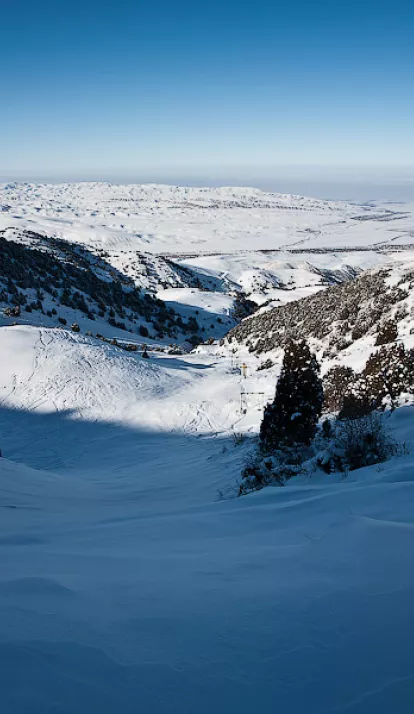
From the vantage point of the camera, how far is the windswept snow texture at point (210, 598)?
221cm

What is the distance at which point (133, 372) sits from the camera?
18.8 meters

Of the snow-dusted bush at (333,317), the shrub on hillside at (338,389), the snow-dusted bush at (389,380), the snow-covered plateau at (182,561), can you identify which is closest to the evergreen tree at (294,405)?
the snow-covered plateau at (182,561)

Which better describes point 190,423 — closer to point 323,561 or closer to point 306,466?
point 306,466

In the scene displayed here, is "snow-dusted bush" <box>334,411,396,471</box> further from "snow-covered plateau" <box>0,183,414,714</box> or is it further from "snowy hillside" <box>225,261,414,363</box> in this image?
"snowy hillside" <box>225,261,414,363</box>

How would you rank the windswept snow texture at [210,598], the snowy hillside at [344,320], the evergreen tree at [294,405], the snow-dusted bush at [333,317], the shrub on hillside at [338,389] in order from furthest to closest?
the snow-dusted bush at [333,317] < the snowy hillside at [344,320] < the shrub on hillside at [338,389] < the evergreen tree at [294,405] < the windswept snow texture at [210,598]

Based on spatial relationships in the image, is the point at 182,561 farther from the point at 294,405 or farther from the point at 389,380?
the point at 389,380

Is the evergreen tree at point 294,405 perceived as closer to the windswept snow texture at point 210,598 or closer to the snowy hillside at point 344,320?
the windswept snow texture at point 210,598

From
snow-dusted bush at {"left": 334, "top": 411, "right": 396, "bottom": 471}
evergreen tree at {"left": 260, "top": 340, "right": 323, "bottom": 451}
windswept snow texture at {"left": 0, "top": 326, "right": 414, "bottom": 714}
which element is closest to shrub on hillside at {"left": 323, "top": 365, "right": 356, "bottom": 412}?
evergreen tree at {"left": 260, "top": 340, "right": 323, "bottom": 451}

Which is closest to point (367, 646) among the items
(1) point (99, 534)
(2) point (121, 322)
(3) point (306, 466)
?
(1) point (99, 534)

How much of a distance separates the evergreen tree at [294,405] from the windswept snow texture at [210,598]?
177 centimetres

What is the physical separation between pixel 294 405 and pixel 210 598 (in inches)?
256

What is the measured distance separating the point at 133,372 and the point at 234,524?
13.9 meters

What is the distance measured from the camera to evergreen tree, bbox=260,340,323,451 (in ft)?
30.4

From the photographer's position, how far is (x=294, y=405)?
9453 mm
